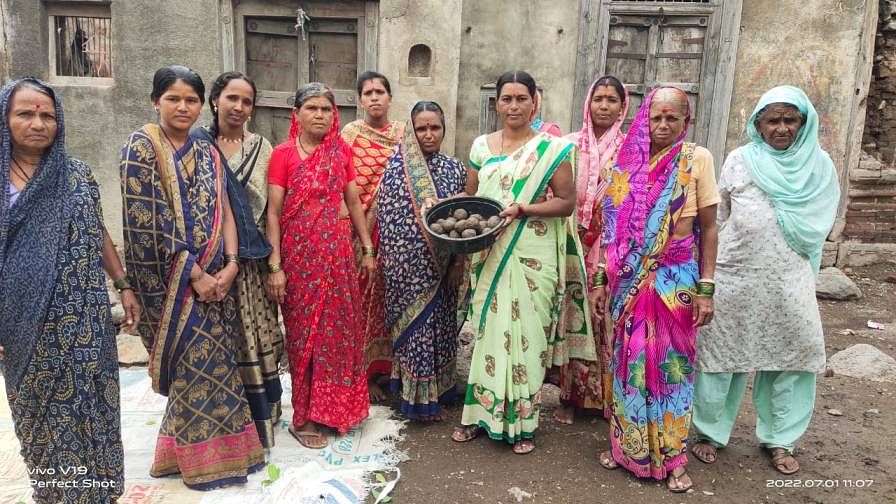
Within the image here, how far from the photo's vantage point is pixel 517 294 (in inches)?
124

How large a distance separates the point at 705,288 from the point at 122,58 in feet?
20.7

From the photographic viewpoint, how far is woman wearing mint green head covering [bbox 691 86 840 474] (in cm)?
303

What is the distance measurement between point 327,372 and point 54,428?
51.3 inches

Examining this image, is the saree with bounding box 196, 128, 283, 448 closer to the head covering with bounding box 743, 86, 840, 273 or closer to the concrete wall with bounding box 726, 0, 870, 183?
the head covering with bounding box 743, 86, 840, 273

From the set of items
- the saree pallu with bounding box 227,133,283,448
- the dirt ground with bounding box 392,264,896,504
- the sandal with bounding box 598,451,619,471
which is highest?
the saree pallu with bounding box 227,133,283,448

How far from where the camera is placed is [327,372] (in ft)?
10.8

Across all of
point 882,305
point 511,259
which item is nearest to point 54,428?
point 511,259

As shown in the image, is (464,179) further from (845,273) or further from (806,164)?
(845,273)

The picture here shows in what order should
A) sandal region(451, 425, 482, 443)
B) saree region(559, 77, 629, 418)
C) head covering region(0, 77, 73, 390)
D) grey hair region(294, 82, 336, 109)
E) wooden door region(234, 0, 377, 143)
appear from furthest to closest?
1. wooden door region(234, 0, 377, 143)
2. saree region(559, 77, 629, 418)
3. sandal region(451, 425, 482, 443)
4. grey hair region(294, 82, 336, 109)
5. head covering region(0, 77, 73, 390)

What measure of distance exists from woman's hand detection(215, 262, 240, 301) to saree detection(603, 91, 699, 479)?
6.01 ft

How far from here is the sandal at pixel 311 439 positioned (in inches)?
129

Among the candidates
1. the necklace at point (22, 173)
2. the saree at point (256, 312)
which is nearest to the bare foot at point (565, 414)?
the saree at point (256, 312)

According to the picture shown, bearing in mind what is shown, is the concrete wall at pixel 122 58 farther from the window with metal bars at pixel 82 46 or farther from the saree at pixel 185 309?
the saree at pixel 185 309

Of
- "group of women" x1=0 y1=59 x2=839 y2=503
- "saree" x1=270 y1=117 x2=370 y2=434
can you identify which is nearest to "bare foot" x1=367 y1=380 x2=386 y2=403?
"group of women" x1=0 y1=59 x2=839 y2=503
